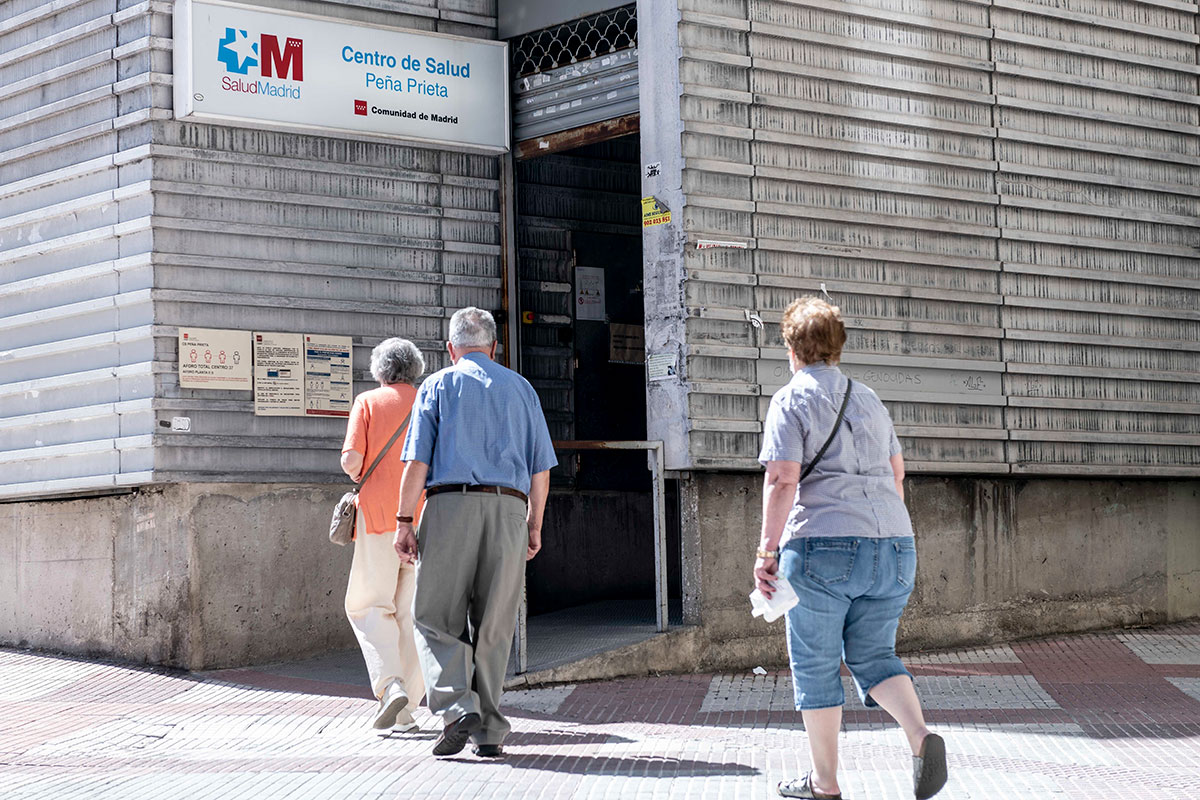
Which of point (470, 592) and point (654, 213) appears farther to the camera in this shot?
point (654, 213)

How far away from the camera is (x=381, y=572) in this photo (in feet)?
23.9

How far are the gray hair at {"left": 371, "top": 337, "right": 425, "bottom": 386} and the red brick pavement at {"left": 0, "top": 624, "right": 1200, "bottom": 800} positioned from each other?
5.72 ft

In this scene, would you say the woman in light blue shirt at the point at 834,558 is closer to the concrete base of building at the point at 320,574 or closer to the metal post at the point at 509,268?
the concrete base of building at the point at 320,574

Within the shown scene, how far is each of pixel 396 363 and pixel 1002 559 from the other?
489 centimetres

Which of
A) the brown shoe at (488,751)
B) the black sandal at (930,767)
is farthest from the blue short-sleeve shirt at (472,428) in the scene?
the black sandal at (930,767)

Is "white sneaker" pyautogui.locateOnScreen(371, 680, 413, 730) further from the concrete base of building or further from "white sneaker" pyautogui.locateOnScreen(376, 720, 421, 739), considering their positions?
the concrete base of building

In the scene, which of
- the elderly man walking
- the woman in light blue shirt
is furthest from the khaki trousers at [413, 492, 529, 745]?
the woman in light blue shirt

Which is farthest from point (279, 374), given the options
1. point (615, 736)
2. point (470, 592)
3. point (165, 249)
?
point (615, 736)

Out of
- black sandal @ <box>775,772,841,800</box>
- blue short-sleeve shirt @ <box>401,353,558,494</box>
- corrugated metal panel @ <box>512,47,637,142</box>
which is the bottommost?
black sandal @ <box>775,772,841,800</box>

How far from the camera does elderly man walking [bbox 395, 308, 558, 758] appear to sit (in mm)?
6293

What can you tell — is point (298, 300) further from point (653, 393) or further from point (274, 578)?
point (653, 393)

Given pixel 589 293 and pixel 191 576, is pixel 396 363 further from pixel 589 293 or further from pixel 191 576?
pixel 589 293

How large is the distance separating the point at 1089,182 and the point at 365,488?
20.7ft

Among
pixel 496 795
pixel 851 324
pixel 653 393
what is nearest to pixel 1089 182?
pixel 851 324
